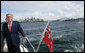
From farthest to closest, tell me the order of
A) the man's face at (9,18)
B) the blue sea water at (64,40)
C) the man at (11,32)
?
the blue sea water at (64,40) < the man at (11,32) < the man's face at (9,18)

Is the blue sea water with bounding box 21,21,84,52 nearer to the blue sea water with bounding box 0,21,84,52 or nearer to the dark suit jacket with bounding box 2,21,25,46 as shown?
the blue sea water with bounding box 0,21,84,52

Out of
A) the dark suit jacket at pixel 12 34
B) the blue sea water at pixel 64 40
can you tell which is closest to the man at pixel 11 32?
the dark suit jacket at pixel 12 34

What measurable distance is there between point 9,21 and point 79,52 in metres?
9.04

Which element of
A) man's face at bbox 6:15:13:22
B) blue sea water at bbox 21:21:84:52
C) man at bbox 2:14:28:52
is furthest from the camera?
blue sea water at bbox 21:21:84:52

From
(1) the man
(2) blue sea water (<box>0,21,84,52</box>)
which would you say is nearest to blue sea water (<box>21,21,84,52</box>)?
(2) blue sea water (<box>0,21,84,52</box>)

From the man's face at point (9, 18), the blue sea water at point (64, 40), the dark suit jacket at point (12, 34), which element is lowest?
the blue sea water at point (64, 40)

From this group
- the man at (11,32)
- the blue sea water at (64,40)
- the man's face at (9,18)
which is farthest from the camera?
the blue sea water at (64,40)

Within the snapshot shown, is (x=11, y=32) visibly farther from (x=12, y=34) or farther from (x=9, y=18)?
(x=9, y=18)

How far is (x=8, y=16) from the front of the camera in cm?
476

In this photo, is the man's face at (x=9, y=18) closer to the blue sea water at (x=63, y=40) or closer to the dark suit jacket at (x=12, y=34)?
the dark suit jacket at (x=12, y=34)

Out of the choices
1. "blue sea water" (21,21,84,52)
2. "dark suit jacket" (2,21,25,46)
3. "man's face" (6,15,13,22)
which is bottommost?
"blue sea water" (21,21,84,52)

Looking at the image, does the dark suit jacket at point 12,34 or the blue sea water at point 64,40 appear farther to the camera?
the blue sea water at point 64,40

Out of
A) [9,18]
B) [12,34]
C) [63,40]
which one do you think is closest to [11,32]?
[12,34]

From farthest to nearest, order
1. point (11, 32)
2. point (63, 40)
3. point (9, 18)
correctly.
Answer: point (63, 40) < point (11, 32) < point (9, 18)
